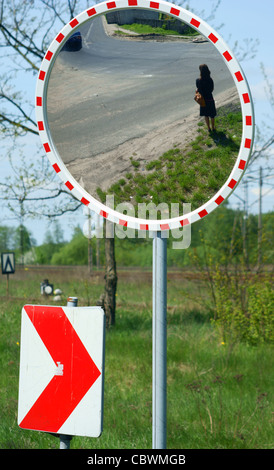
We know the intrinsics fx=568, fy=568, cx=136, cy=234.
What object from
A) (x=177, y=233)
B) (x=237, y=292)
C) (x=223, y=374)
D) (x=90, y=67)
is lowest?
(x=223, y=374)

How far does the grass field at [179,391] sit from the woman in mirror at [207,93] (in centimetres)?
322

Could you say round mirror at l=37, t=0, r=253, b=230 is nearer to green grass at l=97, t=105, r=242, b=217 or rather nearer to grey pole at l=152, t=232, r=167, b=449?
green grass at l=97, t=105, r=242, b=217

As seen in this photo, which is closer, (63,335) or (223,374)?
(63,335)

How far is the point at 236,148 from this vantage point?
259 centimetres

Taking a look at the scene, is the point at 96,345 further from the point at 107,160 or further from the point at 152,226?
the point at 107,160

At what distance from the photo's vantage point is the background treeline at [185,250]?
1074 cm

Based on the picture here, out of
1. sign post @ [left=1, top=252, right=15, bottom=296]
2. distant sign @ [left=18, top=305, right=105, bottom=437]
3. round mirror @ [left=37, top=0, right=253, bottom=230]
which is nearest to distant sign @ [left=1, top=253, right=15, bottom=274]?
sign post @ [left=1, top=252, right=15, bottom=296]

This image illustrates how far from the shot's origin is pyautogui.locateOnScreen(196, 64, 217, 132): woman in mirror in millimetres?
2572

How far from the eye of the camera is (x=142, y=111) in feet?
8.98

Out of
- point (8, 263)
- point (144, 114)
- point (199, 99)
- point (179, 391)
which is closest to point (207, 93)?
point (199, 99)

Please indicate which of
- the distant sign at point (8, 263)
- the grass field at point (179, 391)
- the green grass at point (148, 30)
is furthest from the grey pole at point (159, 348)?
the distant sign at point (8, 263)

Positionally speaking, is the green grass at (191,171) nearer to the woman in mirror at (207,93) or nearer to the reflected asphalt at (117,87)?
the woman in mirror at (207,93)

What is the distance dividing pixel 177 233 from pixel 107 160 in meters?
0.50
